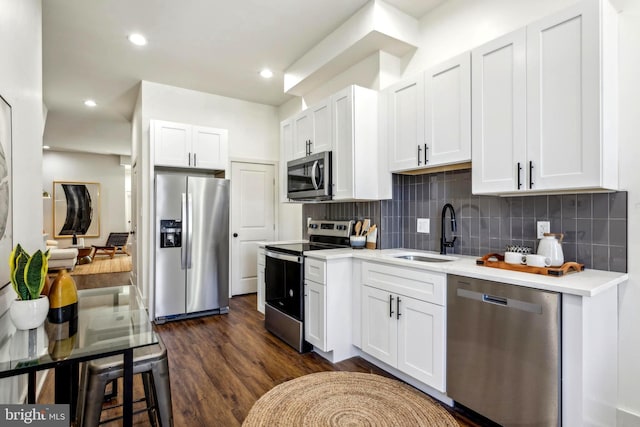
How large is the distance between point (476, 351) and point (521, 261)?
598 mm

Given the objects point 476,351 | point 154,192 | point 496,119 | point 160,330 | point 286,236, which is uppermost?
point 496,119

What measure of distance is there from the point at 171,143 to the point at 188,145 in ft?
0.63

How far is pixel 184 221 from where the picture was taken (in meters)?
3.93

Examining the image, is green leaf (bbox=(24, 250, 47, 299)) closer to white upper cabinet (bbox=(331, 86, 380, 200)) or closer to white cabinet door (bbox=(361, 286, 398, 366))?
white cabinet door (bbox=(361, 286, 398, 366))

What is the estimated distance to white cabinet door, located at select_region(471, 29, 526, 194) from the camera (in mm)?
2006

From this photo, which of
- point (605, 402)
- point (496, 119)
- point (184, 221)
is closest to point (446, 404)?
point (605, 402)

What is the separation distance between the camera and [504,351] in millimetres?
1766

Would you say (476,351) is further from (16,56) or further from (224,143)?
(224,143)

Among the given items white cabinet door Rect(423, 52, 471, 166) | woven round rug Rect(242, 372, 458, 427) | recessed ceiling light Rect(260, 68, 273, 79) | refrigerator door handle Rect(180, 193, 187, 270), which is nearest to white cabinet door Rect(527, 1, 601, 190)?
white cabinet door Rect(423, 52, 471, 166)

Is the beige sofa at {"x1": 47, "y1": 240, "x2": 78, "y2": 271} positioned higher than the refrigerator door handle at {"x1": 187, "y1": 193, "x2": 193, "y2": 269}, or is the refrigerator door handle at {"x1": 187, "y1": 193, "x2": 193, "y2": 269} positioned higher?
the refrigerator door handle at {"x1": 187, "y1": 193, "x2": 193, "y2": 269}

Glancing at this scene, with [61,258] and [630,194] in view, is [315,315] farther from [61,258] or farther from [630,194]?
[61,258]

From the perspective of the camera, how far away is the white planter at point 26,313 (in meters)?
1.35

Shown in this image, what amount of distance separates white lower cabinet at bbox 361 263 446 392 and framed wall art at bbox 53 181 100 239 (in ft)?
31.3

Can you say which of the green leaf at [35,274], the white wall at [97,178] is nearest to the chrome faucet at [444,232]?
the green leaf at [35,274]
